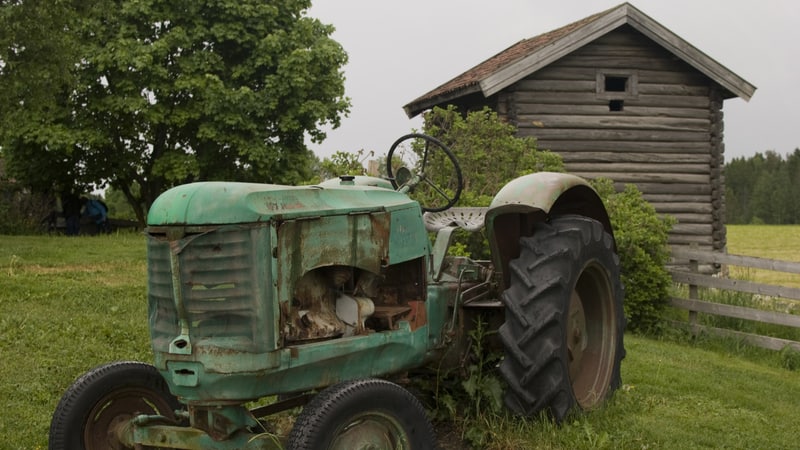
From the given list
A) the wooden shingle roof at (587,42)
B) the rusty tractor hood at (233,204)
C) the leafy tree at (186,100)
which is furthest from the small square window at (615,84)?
the rusty tractor hood at (233,204)

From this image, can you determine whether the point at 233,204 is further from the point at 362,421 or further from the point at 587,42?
the point at 587,42

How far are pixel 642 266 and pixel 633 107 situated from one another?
742 centimetres

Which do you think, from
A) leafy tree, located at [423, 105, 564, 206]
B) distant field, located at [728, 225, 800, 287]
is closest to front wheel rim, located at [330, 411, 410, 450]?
leafy tree, located at [423, 105, 564, 206]

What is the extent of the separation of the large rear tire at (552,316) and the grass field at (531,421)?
14 cm

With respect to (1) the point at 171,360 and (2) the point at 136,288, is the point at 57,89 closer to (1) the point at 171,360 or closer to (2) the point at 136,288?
(2) the point at 136,288

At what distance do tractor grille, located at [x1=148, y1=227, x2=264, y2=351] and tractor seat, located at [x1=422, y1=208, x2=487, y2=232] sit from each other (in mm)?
1720

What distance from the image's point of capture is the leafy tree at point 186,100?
2139 cm

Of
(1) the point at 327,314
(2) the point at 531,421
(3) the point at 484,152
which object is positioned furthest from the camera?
(3) the point at 484,152

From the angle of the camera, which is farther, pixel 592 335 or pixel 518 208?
pixel 592 335

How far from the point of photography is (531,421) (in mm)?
4480

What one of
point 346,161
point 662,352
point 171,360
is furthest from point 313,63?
point 171,360

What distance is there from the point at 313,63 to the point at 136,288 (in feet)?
43.9

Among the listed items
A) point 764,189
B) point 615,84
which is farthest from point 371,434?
point 764,189

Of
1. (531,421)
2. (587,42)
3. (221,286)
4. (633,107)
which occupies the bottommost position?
(531,421)
